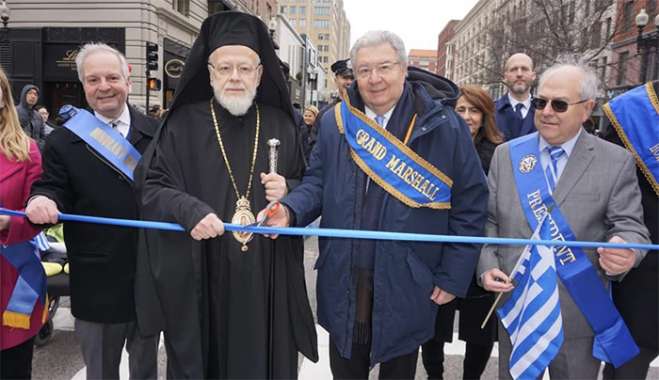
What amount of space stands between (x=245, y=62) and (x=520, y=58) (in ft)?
11.8

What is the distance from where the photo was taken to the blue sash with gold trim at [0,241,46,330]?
2461mm

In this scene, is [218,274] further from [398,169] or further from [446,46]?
[446,46]

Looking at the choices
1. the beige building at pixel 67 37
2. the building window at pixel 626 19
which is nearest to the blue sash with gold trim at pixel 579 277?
the beige building at pixel 67 37

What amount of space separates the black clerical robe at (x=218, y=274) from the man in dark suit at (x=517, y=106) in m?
2.82

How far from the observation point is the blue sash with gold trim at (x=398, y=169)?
229cm

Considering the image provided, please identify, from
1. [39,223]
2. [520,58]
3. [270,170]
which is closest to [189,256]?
[270,170]

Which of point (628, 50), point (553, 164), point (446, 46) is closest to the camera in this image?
point (553, 164)

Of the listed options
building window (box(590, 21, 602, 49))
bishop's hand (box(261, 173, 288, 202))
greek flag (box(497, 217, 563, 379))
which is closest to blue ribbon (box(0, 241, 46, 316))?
bishop's hand (box(261, 173, 288, 202))

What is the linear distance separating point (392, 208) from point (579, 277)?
938mm

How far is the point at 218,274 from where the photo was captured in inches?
97.2

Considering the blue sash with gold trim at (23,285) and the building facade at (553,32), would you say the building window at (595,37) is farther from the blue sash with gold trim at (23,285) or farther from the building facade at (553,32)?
the blue sash with gold trim at (23,285)

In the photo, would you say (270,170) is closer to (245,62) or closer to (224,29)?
(245,62)

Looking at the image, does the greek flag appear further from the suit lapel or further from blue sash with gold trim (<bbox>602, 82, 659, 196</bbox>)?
blue sash with gold trim (<bbox>602, 82, 659, 196</bbox>)

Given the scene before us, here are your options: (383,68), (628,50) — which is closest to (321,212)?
(383,68)
